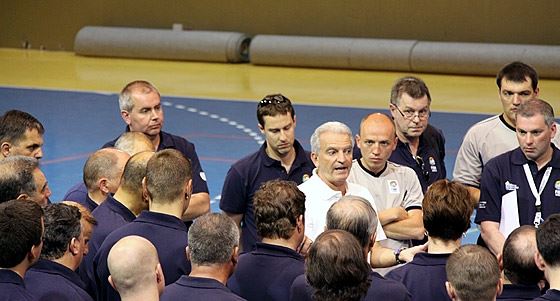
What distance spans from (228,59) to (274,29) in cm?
170

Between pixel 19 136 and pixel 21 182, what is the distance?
5.60 feet

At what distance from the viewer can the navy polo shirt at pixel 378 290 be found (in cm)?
576

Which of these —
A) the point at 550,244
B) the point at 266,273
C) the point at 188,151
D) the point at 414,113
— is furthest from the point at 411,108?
the point at 550,244

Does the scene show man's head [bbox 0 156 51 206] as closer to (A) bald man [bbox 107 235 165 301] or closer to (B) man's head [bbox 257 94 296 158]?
(A) bald man [bbox 107 235 165 301]

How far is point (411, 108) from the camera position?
8.86 meters

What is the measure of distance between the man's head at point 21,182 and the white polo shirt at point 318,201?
2.00 m

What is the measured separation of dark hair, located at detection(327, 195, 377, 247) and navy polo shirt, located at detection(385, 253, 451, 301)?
1.19 feet

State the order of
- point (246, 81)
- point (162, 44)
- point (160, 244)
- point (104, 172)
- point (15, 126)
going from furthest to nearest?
point (162, 44), point (246, 81), point (15, 126), point (104, 172), point (160, 244)

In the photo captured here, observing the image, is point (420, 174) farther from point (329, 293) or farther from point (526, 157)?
point (329, 293)

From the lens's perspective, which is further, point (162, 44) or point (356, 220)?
point (162, 44)

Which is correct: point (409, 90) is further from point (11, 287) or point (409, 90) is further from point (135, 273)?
point (11, 287)

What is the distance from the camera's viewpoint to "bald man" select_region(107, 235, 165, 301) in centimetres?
557

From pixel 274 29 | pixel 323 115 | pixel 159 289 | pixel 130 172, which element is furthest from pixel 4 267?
pixel 274 29

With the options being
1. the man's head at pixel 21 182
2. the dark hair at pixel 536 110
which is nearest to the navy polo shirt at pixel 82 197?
the man's head at pixel 21 182
